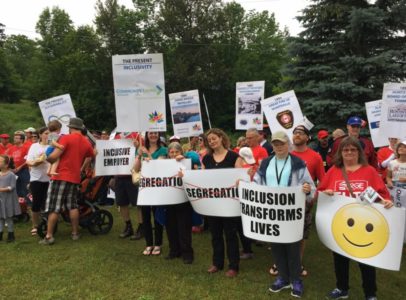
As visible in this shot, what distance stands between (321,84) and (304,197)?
1192 cm

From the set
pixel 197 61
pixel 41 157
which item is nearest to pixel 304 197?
pixel 41 157

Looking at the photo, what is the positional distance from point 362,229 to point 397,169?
2.44m

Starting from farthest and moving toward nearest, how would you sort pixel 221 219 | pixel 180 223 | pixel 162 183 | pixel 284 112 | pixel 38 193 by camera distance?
pixel 284 112 < pixel 38 193 < pixel 180 223 < pixel 162 183 < pixel 221 219

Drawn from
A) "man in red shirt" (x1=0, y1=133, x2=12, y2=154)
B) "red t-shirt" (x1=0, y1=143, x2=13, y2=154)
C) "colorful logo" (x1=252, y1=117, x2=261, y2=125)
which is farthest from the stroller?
"colorful logo" (x1=252, y1=117, x2=261, y2=125)

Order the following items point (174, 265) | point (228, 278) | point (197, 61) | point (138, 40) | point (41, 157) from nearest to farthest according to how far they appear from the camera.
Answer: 1. point (228, 278)
2. point (174, 265)
3. point (41, 157)
4. point (197, 61)
5. point (138, 40)

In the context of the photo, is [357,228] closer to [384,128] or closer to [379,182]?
[379,182]

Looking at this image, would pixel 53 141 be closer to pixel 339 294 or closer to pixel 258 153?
pixel 258 153

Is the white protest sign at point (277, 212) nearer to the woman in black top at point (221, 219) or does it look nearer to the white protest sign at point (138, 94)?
the woman in black top at point (221, 219)

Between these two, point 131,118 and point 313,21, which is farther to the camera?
point 313,21

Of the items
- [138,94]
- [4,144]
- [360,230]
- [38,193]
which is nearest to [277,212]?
[360,230]

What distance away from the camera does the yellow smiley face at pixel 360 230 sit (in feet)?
13.4

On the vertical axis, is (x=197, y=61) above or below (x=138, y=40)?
below

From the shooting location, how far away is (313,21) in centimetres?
1642

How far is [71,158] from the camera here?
6.87 metres
